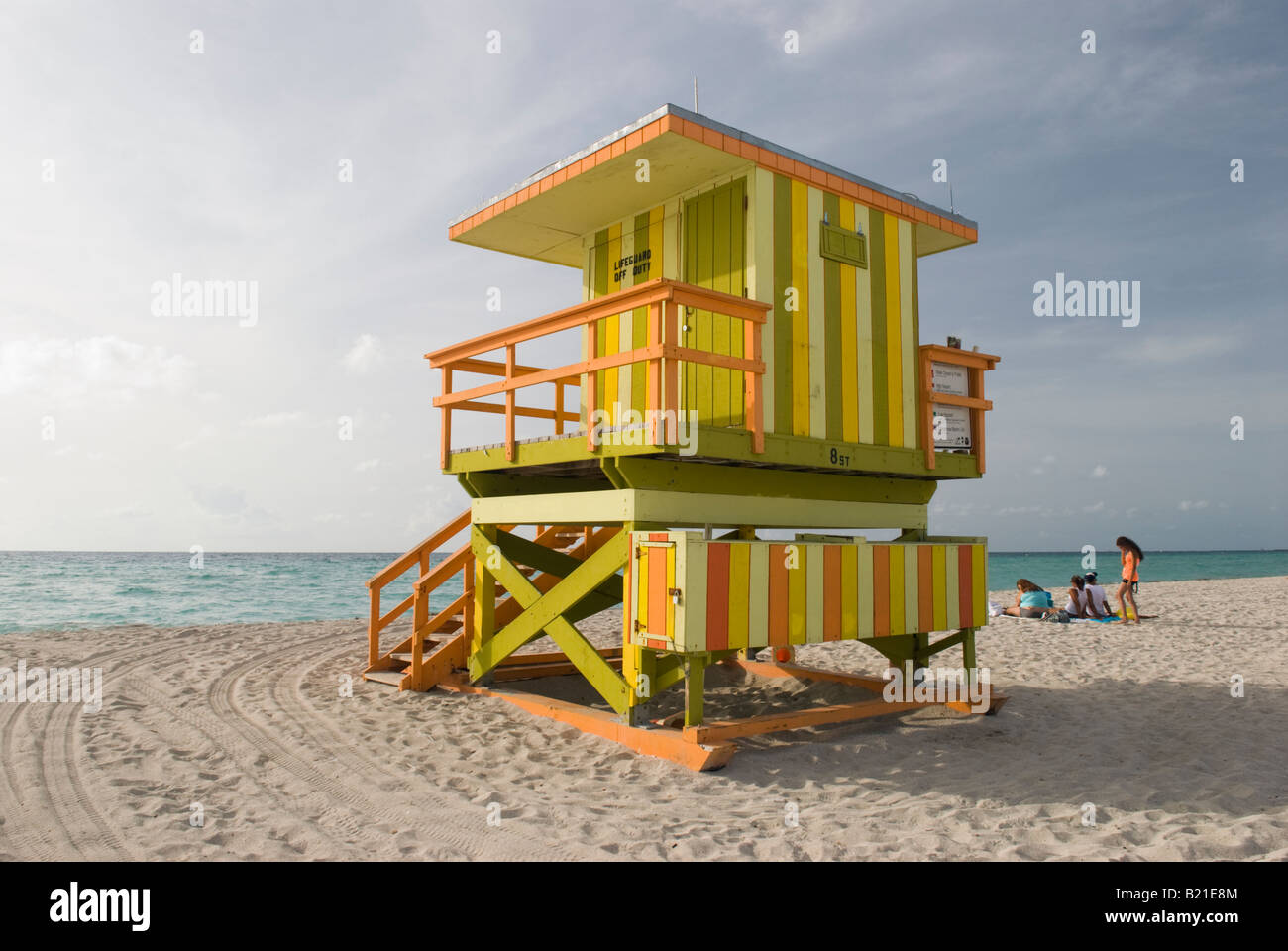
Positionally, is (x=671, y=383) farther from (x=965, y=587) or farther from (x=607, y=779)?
(x=965, y=587)

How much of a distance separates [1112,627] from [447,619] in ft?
37.5

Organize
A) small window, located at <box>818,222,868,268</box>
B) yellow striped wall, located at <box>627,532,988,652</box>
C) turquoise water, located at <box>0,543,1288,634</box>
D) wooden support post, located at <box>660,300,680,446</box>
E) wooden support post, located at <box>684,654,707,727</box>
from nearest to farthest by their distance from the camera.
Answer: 1. yellow striped wall, located at <box>627,532,988,652</box>
2. wooden support post, located at <box>660,300,680,446</box>
3. wooden support post, located at <box>684,654,707,727</box>
4. small window, located at <box>818,222,868,268</box>
5. turquoise water, located at <box>0,543,1288,634</box>

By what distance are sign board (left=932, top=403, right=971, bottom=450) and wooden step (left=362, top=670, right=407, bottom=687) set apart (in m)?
5.80

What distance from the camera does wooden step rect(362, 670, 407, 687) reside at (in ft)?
28.2

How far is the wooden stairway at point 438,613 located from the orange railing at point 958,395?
138 inches

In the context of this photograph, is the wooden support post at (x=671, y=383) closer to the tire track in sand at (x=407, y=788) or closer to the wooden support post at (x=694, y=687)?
the wooden support post at (x=694, y=687)

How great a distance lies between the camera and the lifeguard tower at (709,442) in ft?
19.8

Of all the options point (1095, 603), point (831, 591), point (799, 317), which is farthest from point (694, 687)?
point (1095, 603)

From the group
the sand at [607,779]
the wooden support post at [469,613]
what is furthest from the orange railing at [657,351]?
the sand at [607,779]

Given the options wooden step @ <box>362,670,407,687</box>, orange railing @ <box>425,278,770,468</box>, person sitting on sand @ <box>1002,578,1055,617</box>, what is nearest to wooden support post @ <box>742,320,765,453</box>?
orange railing @ <box>425,278,770,468</box>

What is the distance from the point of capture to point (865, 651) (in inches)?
472

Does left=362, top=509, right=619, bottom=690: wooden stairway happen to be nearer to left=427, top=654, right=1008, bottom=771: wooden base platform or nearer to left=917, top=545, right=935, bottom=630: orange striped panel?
left=427, top=654, right=1008, bottom=771: wooden base platform

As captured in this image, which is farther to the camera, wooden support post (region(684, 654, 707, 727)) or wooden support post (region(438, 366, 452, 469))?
wooden support post (region(438, 366, 452, 469))
